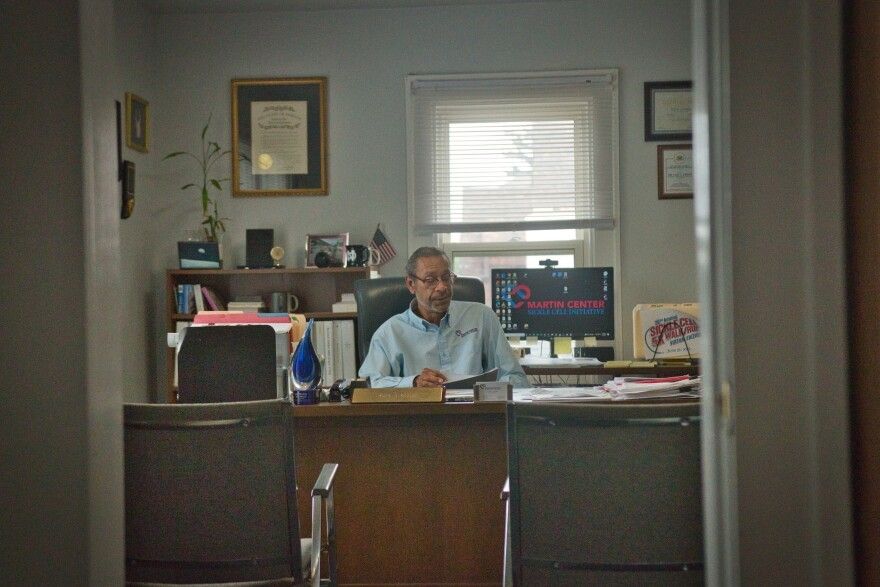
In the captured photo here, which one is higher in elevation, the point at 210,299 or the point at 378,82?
the point at 378,82

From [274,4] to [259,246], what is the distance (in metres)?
1.32

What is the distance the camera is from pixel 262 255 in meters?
5.11

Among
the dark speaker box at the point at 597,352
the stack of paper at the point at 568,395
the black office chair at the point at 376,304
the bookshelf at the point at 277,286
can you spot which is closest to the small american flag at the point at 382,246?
the bookshelf at the point at 277,286

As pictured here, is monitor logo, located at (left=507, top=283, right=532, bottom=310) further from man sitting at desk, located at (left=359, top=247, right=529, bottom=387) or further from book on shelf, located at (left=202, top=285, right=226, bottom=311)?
book on shelf, located at (left=202, top=285, right=226, bottom=311)

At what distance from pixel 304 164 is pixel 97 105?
3.84m

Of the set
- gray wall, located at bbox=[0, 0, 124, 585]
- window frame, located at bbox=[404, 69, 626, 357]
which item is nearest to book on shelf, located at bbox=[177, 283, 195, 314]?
window frame, located at bbox=[404, 69, 626, 357]

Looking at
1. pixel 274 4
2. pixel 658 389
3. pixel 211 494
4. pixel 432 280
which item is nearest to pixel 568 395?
pixel 658 389

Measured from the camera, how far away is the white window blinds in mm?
5160

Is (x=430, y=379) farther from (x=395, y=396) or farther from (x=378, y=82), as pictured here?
(x=378, y=82)

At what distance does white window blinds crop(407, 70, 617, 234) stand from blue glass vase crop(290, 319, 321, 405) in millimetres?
2536

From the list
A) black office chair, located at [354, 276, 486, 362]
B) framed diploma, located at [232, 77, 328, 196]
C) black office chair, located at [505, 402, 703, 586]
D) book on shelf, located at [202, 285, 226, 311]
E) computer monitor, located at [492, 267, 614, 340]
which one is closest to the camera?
black office chair, located at [505, 402, 703, 586]

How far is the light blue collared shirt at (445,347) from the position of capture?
12.1 feet

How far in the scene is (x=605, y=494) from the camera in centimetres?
189

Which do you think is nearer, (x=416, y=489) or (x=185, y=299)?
(x=416, y=489)
